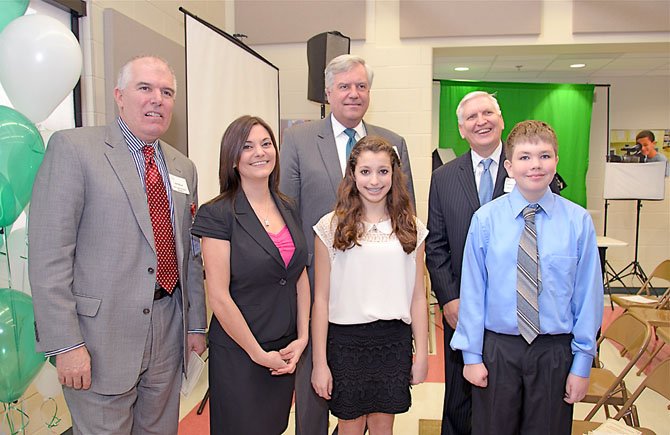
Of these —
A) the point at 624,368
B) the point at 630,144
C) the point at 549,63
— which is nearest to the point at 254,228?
the point at 624,368

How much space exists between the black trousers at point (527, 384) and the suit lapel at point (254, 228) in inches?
33.1

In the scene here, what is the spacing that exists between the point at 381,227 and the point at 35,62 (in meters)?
1.39

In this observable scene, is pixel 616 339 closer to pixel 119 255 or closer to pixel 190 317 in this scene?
pixel 190 317

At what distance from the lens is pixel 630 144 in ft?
24.5

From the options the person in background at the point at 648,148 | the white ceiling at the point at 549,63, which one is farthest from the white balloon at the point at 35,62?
the person in background at the point at 648,148

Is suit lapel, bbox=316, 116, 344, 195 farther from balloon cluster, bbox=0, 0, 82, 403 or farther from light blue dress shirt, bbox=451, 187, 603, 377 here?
balloon cluster, bbox=0, 0, 82, 403

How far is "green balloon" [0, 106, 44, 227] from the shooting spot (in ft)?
5.58

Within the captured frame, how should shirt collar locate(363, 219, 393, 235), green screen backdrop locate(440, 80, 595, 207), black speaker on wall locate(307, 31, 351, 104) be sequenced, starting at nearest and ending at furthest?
shirt collar locate(363, 219, 393, 235)
black speaker on wall locate(307, 31, 351, 104)
green screen backdrop locate(440, 80, 595, 207)

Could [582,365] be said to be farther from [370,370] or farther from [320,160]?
[320,160]

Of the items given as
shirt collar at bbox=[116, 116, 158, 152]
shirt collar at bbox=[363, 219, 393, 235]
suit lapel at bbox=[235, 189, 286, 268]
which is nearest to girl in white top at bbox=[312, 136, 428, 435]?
Result: shirt collar at bbox=[363, 219, 393, 235]

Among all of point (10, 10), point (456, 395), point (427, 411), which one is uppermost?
point (10, 10)

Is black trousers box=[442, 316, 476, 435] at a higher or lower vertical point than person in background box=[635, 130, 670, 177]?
lower

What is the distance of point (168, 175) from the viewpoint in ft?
6.35

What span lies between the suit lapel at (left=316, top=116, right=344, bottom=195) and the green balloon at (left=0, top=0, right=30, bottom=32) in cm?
124
